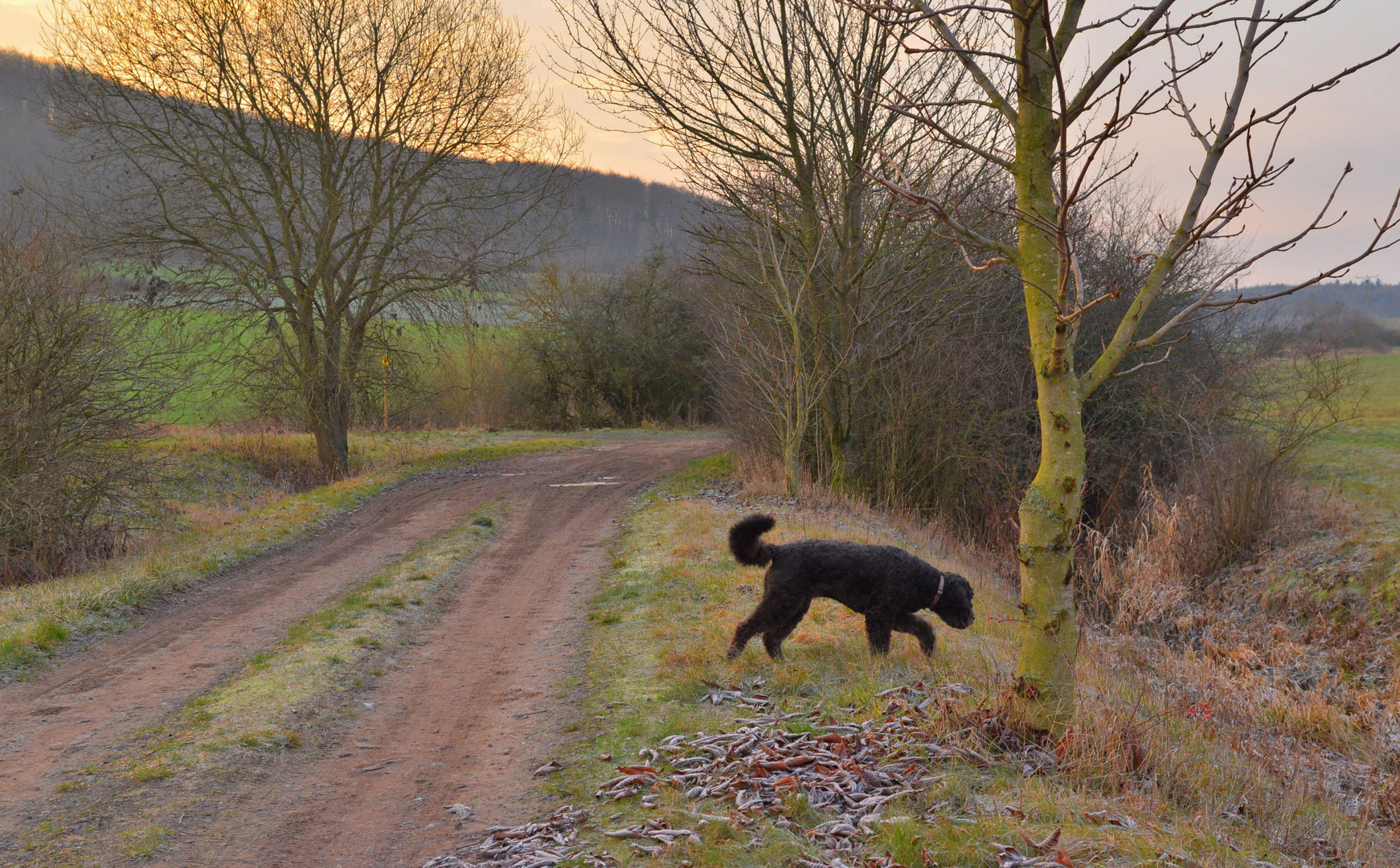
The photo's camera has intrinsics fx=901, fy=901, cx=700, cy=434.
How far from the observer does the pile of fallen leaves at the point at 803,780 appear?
14.6ft

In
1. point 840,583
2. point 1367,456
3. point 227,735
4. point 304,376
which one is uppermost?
point 304,376

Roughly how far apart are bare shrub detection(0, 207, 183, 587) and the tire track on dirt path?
6.14 meters

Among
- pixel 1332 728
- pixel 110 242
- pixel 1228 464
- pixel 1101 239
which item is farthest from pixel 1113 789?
pixel 110 242

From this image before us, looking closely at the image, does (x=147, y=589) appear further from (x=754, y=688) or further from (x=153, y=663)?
(x=754, y=688)

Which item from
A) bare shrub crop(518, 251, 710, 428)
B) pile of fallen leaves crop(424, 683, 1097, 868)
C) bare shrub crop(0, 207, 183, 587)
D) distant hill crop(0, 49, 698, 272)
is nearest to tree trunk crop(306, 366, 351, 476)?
bare shrub crop(0, 207, 183, 587)

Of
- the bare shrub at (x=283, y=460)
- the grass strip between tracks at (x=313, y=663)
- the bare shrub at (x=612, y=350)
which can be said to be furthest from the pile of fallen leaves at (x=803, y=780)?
the bare shrub at (x=612, y=350)

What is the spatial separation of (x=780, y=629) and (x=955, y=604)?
4.81 feet

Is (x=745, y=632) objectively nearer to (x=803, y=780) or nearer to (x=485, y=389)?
(x=803, y=780)

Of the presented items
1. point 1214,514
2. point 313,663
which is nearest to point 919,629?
point 313,663

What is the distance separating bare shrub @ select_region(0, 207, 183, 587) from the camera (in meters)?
12.5

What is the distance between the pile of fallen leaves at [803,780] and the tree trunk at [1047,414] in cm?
72

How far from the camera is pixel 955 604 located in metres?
7.41

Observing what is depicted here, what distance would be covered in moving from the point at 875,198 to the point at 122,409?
13212 millimetres

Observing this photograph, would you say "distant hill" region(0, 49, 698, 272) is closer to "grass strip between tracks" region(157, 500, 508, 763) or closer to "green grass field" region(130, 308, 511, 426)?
"green grass field" region(130, 308, 511, 426)
